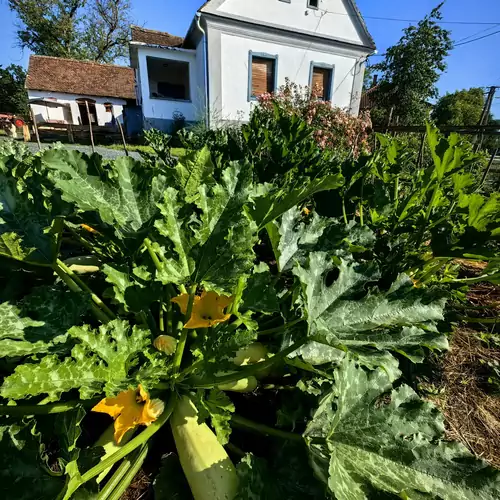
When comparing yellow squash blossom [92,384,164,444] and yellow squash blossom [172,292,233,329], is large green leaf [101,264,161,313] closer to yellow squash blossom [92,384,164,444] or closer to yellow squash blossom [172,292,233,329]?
yellow squash blossom [172,292,233,329]

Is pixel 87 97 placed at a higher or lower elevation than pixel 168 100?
higher

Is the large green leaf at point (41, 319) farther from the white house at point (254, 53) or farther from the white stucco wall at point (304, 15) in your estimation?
the white stucco wall at point (304, 15)

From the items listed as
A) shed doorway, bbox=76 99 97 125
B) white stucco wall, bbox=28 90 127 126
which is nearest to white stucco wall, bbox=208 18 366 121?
white stucco wall, bbox=28 90 127 126

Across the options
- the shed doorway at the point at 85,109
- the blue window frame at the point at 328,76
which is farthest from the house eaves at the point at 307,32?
the shed doorway at the point at 85,109

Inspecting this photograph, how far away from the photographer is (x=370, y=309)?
34.7 inches

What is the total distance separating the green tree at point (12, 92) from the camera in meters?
21.2

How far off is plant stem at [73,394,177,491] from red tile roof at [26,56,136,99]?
53.0ft

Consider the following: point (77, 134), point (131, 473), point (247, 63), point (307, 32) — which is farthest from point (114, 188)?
point (77, 134)

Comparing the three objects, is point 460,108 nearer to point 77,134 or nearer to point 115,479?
point 77,134

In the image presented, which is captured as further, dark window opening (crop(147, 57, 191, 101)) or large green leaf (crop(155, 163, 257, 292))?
dark window opening (crop(147, 57, 191, 101))

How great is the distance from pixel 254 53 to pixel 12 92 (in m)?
20.2

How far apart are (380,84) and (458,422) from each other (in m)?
15.3

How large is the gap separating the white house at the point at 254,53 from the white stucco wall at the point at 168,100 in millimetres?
23

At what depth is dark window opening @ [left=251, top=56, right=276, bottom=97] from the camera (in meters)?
10.1
